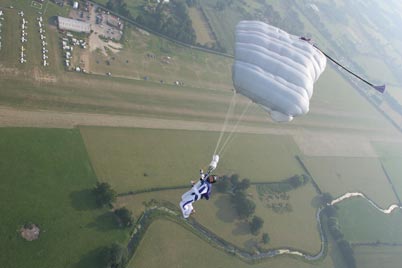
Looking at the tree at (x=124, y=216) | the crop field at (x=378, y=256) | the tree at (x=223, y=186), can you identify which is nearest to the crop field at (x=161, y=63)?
the tree at (x=223, y=186)

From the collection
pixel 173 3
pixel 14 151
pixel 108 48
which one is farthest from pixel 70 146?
pixel 173 3

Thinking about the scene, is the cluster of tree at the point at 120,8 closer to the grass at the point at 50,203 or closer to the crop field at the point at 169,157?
the crop field at the point at 169,157

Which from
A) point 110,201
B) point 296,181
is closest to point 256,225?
point 296,181

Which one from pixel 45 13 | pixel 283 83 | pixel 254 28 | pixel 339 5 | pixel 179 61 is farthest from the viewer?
pixel 339 5

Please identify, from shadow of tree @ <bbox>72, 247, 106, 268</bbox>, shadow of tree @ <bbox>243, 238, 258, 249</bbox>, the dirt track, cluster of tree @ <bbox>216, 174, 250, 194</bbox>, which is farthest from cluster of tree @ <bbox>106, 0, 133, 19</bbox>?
shadow of tree @ <bbox>72, 247, 106, 268</bbox>

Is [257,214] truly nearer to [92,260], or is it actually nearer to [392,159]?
[92,260]

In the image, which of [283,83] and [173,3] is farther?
[173,3]

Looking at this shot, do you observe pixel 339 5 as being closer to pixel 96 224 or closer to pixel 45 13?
pixel 45 13
